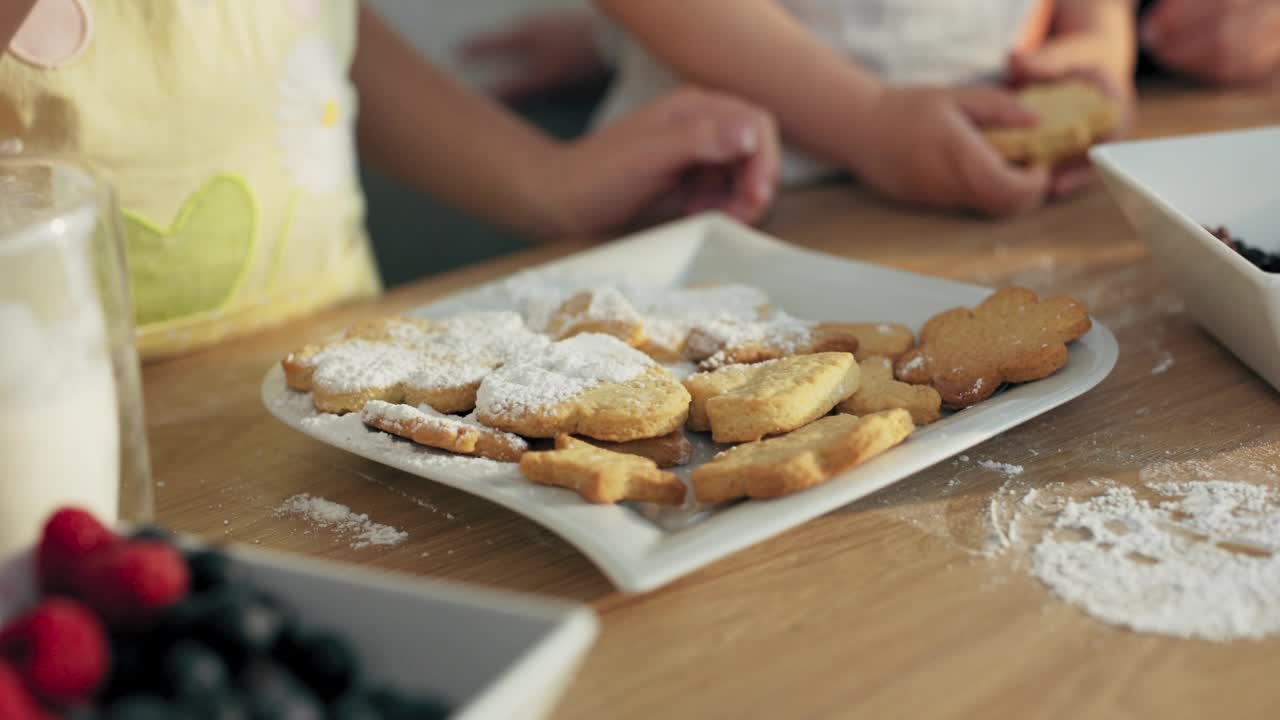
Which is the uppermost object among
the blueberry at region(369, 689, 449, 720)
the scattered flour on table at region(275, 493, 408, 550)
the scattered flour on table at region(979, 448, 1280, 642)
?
the blueberry at region(369, 689, 449, 720)

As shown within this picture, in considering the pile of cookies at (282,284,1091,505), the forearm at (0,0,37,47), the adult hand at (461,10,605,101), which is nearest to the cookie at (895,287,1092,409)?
the pile of cookies at (282,284,1091,505)

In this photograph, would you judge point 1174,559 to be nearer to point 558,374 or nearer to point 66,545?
point 558,374

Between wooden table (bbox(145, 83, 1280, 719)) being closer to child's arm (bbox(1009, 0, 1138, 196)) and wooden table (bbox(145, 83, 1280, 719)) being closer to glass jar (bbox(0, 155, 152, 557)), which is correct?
glass jar (bbox(0, 155, 152, 557))

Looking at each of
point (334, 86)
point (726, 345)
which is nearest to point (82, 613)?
point (726, 345)

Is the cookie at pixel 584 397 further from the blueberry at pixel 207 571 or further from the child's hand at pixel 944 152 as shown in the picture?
the child's hand at pixel 944 152

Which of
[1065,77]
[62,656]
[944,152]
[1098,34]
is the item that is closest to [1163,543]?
[62,656]
